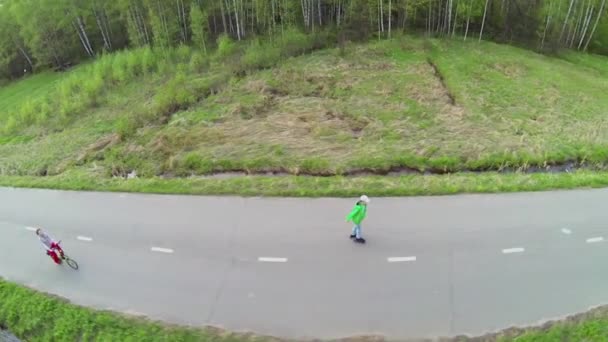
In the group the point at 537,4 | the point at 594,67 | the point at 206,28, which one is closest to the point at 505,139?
the point at 594,67

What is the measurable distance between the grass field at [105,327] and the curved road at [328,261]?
0.25m

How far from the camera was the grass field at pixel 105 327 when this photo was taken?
7355 millimetres

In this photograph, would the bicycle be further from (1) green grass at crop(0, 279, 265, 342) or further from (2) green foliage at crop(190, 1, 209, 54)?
(2) green foliage at crop(190, 1, 209, 54)

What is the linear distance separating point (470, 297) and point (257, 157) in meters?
7.76

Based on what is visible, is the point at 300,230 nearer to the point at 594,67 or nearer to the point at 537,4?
the point at 594,67

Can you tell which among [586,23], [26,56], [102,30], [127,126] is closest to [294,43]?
[127,126]

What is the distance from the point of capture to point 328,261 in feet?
30.0

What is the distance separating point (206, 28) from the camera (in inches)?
1035

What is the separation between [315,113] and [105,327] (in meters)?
10.6

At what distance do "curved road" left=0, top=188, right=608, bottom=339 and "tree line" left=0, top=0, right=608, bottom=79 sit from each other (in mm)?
15847

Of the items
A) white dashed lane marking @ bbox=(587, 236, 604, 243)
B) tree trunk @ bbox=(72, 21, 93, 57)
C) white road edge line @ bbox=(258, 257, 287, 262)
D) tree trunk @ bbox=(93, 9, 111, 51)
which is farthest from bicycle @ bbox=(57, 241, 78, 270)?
tree trunk @ bbox=(72, 21, 93, 57)

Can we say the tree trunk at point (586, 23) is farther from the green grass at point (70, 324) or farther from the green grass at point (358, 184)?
the green grass at point (70, 324)

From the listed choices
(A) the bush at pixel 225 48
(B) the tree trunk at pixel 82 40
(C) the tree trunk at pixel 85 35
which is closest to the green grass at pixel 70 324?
(A) the bush at pixel 225 48

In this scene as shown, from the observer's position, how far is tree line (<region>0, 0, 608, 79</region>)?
23.3 meters
